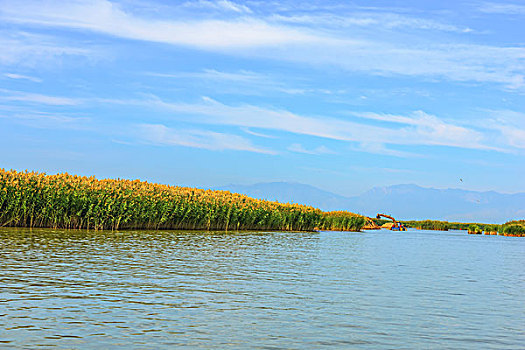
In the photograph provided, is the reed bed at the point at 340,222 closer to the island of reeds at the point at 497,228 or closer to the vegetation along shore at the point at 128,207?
the vegetation along shore at the point at 128,207

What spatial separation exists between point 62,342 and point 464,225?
275 feet

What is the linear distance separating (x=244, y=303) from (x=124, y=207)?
81.3 ft

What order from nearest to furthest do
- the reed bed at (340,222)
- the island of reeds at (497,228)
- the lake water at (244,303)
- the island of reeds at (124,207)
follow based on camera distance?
1. the lake water at (244,303)
2. the island of reeds at (124,207)
3. the reed bed at (340,222)
4. the island of reeds at (497,228)

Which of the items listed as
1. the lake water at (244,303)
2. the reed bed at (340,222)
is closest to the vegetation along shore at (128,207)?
the reed bed at (340,222)

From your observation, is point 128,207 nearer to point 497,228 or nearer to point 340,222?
point 340,222

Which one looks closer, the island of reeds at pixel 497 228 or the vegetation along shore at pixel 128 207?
the vegetation along shore at pixel 128 207

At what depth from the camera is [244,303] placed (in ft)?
37.3

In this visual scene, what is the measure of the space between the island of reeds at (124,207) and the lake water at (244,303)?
12.6 metres

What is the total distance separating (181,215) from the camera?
126 ft

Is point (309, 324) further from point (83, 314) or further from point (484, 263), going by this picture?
point (484, 263)


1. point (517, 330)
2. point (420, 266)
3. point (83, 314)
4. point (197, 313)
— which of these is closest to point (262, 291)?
point (197, 313)

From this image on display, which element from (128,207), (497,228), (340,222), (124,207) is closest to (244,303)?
(124,207)

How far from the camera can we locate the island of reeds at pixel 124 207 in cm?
3253

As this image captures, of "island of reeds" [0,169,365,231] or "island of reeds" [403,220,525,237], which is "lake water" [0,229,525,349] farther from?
"island of reeds" [403,220,525,237]
